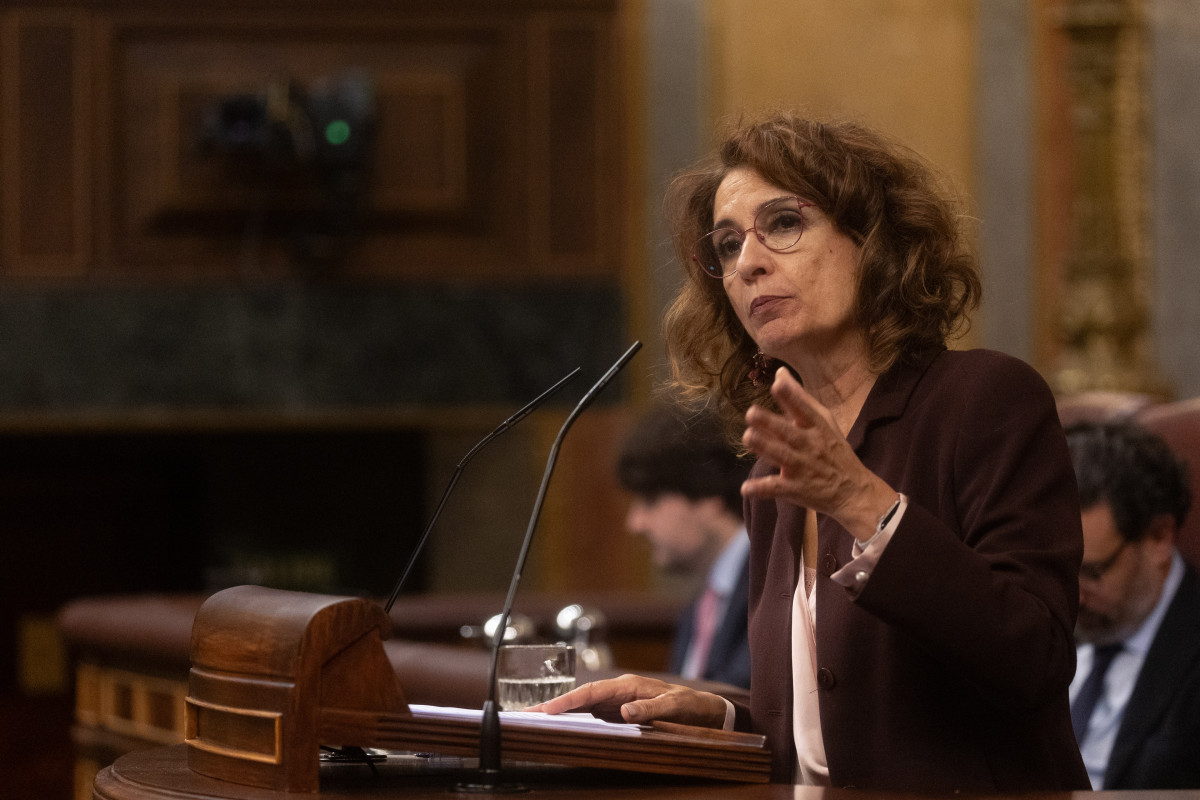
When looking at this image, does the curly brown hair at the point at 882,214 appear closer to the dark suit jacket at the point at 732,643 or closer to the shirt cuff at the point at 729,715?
the shirt cuff at the point at 729,715

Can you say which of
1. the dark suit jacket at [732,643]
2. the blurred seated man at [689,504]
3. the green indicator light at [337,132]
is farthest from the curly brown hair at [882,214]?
the green indicator light at [337,132]

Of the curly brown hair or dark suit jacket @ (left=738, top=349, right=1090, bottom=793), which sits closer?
dark suit jacket @ (left=738, top=349, right=1090, bottom=793)

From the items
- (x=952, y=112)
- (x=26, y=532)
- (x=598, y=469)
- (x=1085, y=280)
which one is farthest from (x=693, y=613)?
(x=26, y=532)

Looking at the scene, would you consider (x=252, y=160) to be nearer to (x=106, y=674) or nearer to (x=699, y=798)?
(x=106, y=674)

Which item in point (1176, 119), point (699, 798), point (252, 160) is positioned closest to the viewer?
point (699, 798)

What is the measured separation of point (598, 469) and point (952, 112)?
1.79m

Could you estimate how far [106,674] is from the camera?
144 inches

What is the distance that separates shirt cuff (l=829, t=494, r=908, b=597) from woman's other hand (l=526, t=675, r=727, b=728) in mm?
299

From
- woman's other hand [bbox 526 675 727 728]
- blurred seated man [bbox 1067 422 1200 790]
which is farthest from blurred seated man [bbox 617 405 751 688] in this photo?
woman's other hand [bbox 526 675 727 728]

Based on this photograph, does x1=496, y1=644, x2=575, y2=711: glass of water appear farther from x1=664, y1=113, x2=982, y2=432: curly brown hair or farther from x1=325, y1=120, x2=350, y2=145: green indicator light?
x1=325, y1=120, x2=350, y2=145: green indicator light

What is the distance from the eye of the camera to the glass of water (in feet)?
5.92

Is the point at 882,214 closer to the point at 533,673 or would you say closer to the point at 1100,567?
the point at 533,673

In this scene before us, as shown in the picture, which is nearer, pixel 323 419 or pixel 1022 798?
pixel 1022 798

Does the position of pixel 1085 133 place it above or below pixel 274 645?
above
